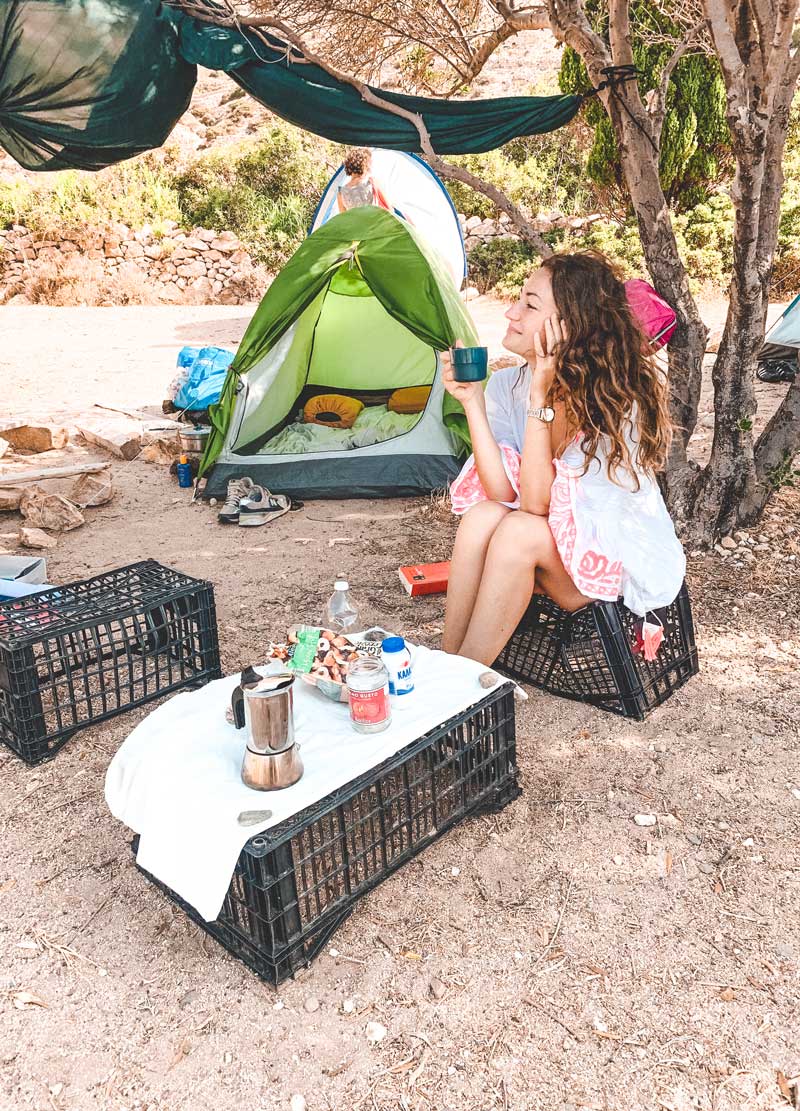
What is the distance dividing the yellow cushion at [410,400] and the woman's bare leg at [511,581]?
3.14m

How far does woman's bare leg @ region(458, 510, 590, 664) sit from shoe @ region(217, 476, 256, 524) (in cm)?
226

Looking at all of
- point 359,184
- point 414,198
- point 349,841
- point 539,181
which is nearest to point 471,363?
point 349,841

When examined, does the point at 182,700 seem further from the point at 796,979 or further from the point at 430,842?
the point at 796,979

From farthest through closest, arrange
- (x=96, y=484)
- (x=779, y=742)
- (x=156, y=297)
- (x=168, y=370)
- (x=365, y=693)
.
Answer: (x=156, y=297) → (x=168, y=370) → (x=96, y=484) → (x=779, y=742) → (x=365, y=693)

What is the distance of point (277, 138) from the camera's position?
52.9 ft

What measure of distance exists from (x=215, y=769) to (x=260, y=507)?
291 cm

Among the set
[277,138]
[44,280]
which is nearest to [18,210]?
[44,280]

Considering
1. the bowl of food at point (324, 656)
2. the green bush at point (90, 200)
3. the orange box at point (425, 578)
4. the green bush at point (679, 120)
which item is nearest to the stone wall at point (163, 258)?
the green bush at point (90, 200)

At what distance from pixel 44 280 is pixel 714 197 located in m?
10.0

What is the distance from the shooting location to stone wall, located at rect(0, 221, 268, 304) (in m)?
13.3

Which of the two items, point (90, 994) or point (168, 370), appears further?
point (168, 370)

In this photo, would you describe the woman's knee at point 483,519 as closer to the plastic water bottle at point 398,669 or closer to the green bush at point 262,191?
the plastic water bottle at point 398,669

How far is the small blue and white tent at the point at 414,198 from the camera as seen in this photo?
22.9 ft

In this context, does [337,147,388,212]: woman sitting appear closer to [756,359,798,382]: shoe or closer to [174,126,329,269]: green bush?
[756,359,798,382]: shoe
